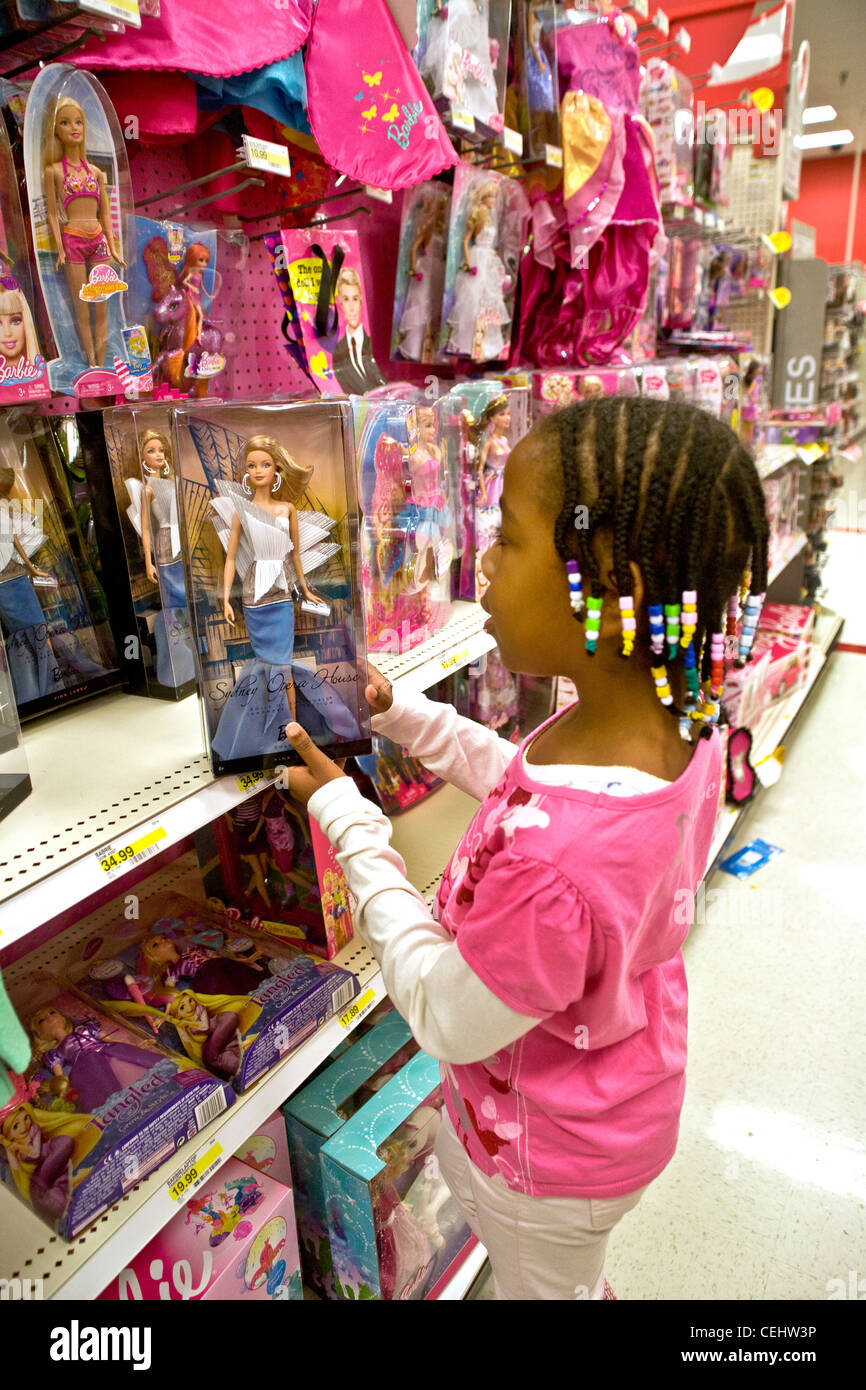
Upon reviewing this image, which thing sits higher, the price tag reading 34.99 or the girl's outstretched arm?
the price tag reading 34.99

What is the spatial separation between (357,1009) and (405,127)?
1.31 metres

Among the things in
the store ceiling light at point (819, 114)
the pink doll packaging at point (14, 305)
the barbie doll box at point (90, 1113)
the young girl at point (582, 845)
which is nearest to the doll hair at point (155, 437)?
the pink doll packaging at point (14, 305)

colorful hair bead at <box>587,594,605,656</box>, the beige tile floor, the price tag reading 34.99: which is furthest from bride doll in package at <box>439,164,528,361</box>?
the beige tile floor

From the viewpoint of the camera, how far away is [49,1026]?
3.57 feet

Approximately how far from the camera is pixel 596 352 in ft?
7.04

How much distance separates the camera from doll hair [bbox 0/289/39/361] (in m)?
0.88

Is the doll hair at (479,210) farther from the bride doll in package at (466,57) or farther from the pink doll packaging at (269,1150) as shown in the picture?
the pink doll packaging at (269,1150)

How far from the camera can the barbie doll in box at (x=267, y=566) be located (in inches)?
36.5

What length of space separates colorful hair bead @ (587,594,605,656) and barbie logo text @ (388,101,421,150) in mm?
901

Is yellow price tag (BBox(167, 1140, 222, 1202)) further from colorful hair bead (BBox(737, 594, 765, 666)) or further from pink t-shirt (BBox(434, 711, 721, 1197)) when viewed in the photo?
colorful hair bead (BBox(737, 594, 765, 666))

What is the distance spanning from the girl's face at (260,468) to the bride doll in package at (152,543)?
0.49 ft

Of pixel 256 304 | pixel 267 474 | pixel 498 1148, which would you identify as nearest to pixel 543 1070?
pixel 498 1148

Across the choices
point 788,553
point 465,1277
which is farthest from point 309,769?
point 788,553

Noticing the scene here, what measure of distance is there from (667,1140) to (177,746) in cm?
76
